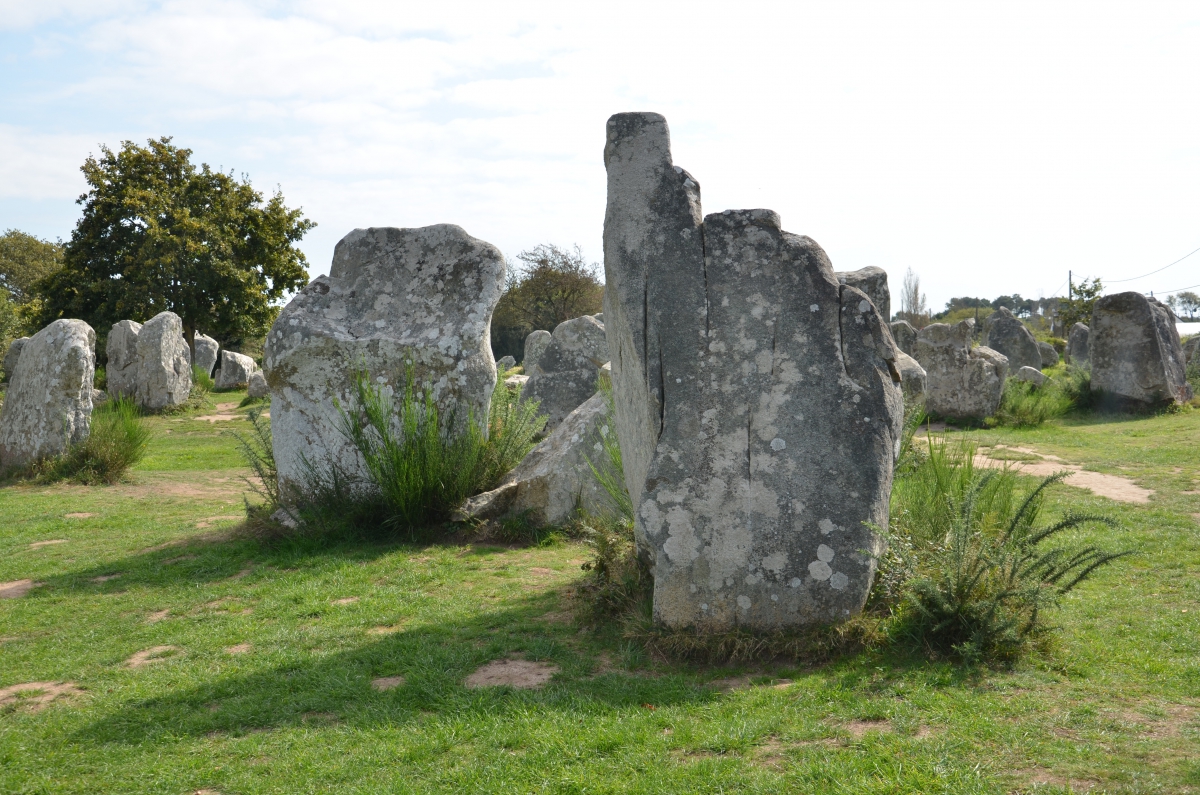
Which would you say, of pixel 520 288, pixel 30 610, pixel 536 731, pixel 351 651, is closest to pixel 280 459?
pixel 30 610

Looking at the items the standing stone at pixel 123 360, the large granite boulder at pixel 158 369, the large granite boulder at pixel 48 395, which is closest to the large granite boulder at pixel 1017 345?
the large granite boulder at pixel 158 369

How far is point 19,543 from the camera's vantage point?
24.9ft

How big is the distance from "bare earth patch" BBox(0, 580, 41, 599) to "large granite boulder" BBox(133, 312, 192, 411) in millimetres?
12855

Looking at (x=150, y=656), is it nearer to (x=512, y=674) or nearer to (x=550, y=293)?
(x=512, y=674)

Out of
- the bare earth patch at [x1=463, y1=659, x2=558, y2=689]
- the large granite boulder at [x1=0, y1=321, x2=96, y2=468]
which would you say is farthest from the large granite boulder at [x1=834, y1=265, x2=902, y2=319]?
the large granite boulder at [x1=0, y1=321, x2=96, y2=468]

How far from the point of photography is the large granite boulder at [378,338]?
7.42m

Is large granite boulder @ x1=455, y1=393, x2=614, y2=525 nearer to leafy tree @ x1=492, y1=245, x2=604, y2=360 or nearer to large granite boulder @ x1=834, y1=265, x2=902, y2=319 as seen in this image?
large granite boulder @ x1=834, y1=265, x2=902, y2=319

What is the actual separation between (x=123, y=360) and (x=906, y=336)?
53.2ft

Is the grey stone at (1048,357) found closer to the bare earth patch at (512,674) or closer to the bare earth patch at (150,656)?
the bare earth patch at (512,674)

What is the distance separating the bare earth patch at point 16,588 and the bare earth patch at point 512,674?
3.84 m

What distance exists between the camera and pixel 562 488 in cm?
726

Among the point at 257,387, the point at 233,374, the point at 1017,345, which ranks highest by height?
the point at 1017,345

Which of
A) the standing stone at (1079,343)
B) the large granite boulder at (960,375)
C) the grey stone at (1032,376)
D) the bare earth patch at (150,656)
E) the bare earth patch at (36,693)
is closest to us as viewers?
the bare earth patch at (36,693)

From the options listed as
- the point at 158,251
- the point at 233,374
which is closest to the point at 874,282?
the point at 233,374
